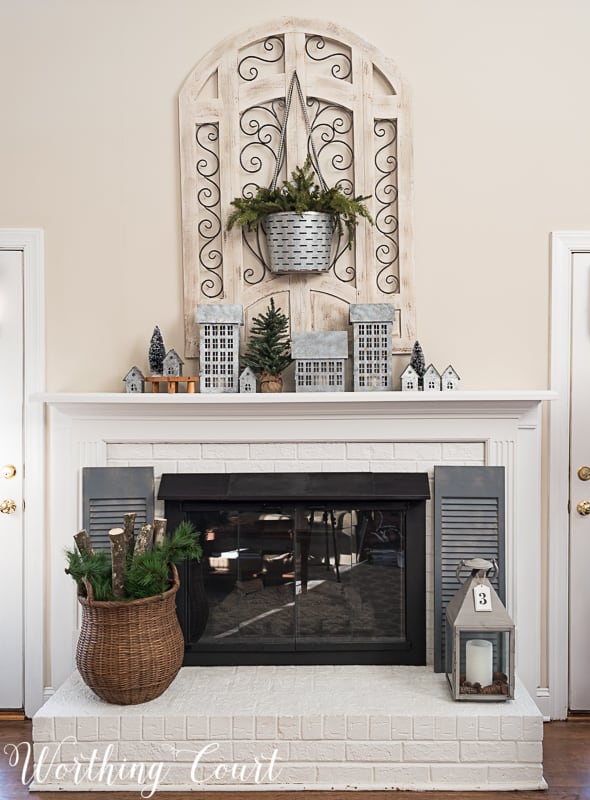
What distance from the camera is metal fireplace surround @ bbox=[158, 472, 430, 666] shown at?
3039 mm

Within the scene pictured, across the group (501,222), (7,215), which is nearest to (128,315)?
(7,215)

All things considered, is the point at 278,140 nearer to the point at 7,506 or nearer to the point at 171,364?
the point at 171,364

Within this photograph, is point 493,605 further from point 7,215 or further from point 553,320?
point 7,215

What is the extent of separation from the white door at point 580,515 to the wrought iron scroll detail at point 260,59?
155 cm

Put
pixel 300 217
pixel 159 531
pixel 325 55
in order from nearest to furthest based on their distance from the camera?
pixel 159 531
pixel 300 217
pixel 325 55

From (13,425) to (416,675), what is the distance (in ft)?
6.07

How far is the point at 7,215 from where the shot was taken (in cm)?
312

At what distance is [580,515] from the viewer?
10.4 feet

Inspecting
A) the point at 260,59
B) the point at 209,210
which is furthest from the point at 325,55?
the point at 209,210

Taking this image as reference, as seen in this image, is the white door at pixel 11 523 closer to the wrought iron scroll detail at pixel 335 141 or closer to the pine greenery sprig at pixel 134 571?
the pine greenery sprig at pixel 134 571

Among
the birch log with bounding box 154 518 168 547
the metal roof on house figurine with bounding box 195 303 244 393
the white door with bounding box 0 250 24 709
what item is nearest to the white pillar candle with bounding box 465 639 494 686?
the birch log with bounding box 154 518 168 547

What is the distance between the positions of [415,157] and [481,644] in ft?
6.07

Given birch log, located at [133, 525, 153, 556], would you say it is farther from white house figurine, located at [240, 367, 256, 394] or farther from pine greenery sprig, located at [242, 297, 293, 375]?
pine greenery sprig, located at [242, 297, 293, 375]

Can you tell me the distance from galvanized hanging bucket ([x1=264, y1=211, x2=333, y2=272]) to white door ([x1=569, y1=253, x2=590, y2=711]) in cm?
104
